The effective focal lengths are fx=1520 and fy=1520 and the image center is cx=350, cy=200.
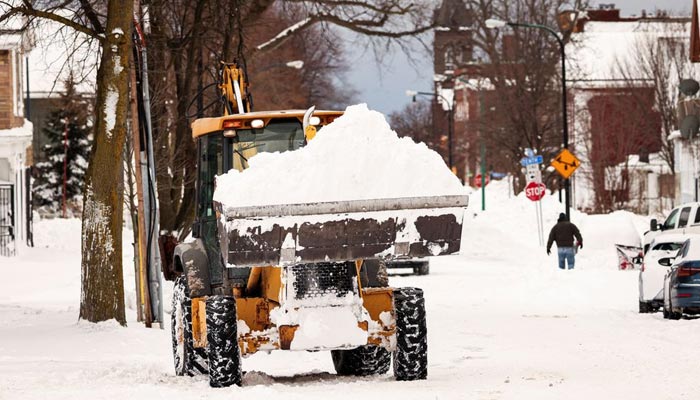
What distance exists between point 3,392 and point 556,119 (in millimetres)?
62307

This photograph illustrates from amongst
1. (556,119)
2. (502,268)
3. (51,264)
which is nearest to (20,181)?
(51,264)

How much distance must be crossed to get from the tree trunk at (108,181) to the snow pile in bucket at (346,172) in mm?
8424

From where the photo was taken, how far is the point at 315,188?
12062mm

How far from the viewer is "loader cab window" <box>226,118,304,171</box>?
13867 millimetres

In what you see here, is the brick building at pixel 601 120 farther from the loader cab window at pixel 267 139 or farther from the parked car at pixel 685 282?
the loader cab window at pixel 267 139

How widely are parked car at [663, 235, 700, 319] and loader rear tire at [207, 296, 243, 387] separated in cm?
1061

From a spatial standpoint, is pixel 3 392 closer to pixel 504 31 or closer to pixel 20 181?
pixel 20 181

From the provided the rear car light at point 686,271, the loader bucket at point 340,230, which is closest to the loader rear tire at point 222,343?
the loader bucket at point 340,230

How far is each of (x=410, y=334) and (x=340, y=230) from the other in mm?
1374

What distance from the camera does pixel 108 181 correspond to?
20.5 m

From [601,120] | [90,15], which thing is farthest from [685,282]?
[601,120]

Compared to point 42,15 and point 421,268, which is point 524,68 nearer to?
point 421,268

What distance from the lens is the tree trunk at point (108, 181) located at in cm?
2042

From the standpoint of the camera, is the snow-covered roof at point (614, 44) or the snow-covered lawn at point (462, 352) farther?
the snow-covered roof at point (614, 44)
